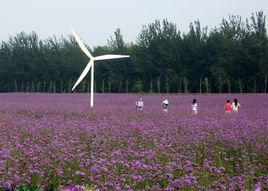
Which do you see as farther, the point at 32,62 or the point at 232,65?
the point at 32,62

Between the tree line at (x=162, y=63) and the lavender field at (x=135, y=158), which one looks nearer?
the lavender field at (x=135, y=158)

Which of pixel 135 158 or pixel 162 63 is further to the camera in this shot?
pixel 162 63

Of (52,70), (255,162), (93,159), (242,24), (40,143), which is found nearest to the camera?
(93,159)

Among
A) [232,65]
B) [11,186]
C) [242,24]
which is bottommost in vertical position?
[11,186]

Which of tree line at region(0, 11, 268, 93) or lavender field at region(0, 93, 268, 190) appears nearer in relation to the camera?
lavender field at region(0, 93, 268, 190)

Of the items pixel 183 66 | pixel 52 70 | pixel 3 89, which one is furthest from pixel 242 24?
pixel 3 89

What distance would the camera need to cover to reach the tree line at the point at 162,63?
43.6 meters

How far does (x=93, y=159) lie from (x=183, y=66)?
44.0 m

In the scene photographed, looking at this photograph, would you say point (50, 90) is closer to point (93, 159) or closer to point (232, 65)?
point (232, 65)

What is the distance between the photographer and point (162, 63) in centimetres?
5041

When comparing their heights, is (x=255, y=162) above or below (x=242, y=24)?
below

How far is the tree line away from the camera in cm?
4356

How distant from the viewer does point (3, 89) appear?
2608 inches

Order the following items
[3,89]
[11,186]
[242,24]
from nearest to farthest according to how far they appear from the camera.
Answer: [11,186], [242,24], [3,89]
